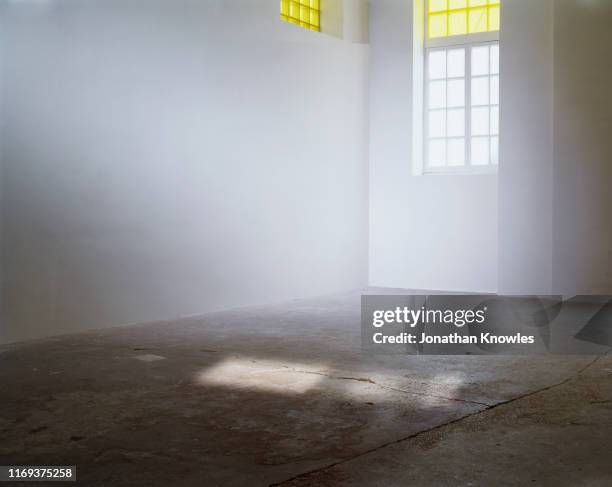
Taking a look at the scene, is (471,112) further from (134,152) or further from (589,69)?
(134,152)

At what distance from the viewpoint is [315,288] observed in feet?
32.3

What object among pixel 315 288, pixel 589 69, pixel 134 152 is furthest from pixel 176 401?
pixel 589 69

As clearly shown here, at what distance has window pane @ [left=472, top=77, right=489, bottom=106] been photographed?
10.2m

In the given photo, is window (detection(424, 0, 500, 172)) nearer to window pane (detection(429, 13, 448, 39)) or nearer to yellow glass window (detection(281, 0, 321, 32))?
window pane (detection(429, 13, 448, 39))

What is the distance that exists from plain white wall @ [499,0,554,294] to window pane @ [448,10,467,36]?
1210mm

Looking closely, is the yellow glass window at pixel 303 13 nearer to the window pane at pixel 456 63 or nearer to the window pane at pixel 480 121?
the window pane at pixel 456 63

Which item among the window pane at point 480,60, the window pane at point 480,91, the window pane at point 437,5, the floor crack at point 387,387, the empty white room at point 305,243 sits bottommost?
the floor crack at point 387,387

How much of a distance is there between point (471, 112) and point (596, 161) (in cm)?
221

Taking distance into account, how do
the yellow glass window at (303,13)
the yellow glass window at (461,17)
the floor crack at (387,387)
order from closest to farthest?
the floor crack at (387,387) < the yellow glass window at (303,13) < the yellow glass window at (461,17)

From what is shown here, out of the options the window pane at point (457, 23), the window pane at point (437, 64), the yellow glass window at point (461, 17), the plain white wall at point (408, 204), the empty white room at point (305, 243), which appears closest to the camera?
the empty white room at point (305, 243)

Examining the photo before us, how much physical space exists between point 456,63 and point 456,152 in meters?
1.25

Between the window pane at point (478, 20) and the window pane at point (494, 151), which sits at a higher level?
the window pane at point (478, 20)

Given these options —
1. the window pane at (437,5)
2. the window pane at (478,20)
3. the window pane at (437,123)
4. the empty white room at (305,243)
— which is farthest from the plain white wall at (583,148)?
the window pane at (437,5)

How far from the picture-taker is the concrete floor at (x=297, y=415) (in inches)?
120
